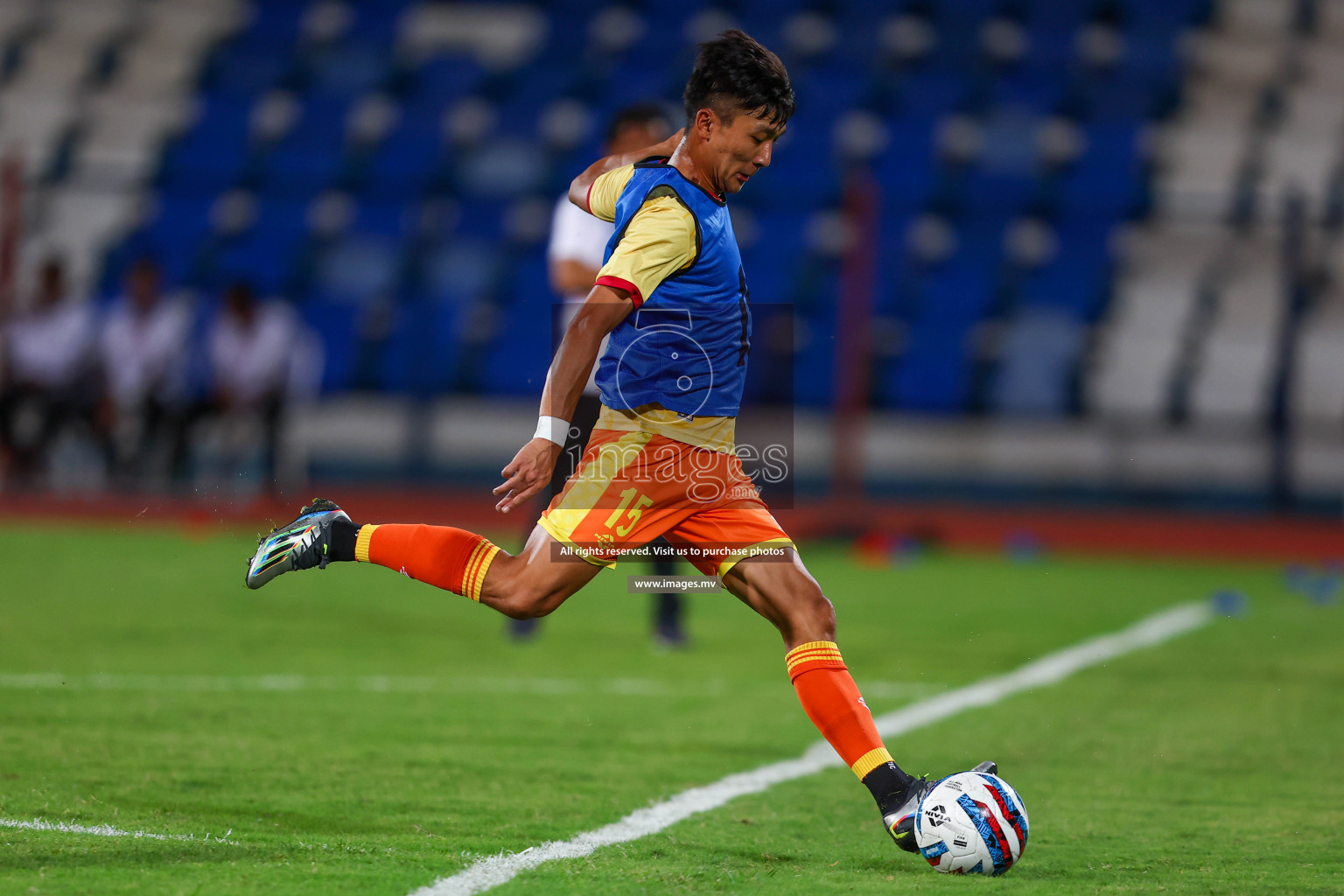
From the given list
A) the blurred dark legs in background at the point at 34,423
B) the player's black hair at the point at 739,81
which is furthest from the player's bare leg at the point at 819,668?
the blurred dark legs in background at the point at 34,423

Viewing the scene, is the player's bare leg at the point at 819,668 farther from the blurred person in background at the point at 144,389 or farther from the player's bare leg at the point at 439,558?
the blurred person in background at the point at 144,389

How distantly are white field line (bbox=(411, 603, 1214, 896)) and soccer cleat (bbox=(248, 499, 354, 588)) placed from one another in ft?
3.41

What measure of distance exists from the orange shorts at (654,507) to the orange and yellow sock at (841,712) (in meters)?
0.27

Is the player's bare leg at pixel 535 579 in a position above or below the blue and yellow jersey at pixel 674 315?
below

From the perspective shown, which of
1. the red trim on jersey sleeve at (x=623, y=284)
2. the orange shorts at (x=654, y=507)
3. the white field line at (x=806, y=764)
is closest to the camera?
the white field line at (x=806, y=764)

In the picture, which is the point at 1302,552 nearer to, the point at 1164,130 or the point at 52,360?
the point at 1164,130

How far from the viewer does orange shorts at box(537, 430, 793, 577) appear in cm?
389

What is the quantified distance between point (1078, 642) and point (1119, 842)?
4089 mm

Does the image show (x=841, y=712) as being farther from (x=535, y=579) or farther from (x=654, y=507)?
(x=535, y=579)

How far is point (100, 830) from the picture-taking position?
3.63 metres

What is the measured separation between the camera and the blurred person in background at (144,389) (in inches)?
516

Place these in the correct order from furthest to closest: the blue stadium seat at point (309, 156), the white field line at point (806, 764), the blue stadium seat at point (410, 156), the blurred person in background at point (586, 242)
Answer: the blue stadium seat at point (309, 156), the blue stadium seat at point (410, 156), the blurred person in background at point (586, 242), the white field line at point (806, 764)

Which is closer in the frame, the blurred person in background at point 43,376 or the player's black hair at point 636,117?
the player's black hair at point 636,117

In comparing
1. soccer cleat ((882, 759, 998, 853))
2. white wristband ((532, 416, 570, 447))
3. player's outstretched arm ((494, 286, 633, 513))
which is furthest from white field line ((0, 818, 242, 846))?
soccer cleat ((882, 759, 998, 853))
